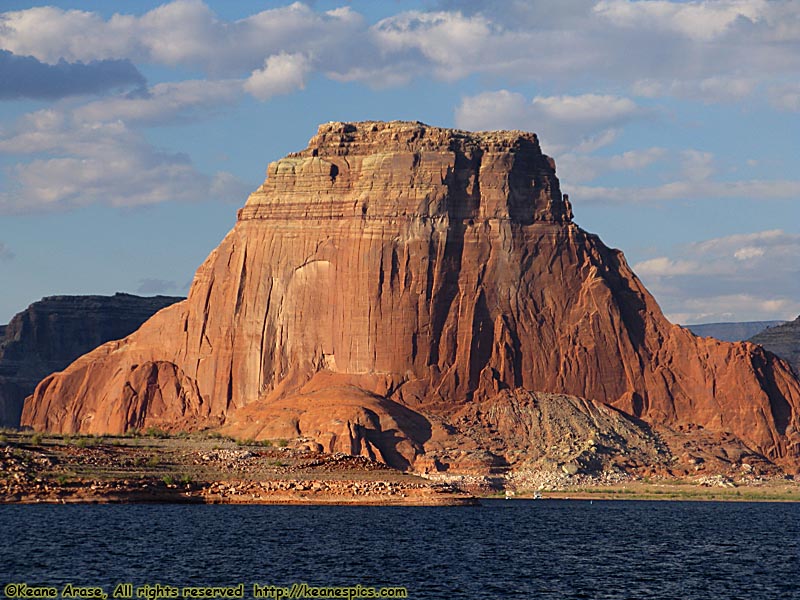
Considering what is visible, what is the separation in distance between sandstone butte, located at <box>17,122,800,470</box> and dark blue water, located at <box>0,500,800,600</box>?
49.3m

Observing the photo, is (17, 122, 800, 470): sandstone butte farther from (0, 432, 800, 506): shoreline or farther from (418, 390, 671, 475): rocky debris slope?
(0, 432, 800, 506): shoreline

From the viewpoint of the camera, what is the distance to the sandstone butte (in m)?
175

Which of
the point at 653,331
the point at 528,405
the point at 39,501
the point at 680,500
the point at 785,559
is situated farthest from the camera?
the point at 653,331

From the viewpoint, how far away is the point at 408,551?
8956 centimetres

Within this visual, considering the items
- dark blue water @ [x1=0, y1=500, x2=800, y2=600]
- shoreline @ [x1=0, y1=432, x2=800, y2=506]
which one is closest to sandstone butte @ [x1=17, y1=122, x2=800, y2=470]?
shoreline @ [x1=0, y1=432, x2=800, y2=506]

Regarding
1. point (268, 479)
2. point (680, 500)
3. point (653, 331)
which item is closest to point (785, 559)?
point (268, 479)

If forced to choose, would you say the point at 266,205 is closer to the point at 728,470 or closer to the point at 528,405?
the point at 528,405

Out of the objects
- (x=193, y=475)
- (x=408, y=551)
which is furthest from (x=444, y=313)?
(x=408, y=551)

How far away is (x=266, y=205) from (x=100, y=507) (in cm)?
7859

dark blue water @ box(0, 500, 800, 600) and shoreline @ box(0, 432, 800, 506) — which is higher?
shoreline @ box(0, 432, 800, 506)

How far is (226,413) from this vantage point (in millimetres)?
180250

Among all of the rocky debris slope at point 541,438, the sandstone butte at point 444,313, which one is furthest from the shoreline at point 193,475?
the sandstone butte at point 444,313

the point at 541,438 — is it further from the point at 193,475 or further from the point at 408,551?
the point at 408,551

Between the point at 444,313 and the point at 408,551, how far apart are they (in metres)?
88.3
